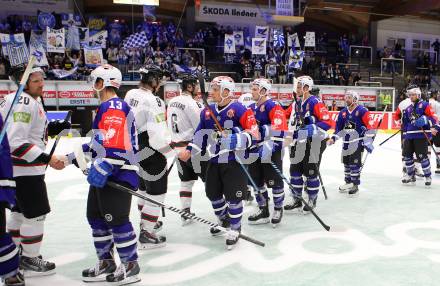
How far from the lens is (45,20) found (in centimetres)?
1692

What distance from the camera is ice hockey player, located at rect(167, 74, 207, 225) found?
4.70 meters

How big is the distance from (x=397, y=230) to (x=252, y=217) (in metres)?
1.66

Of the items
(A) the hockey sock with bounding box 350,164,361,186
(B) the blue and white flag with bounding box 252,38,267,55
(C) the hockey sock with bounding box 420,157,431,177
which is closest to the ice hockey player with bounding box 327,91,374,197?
(A) the hockey sock with bounding box 350,164,361,186

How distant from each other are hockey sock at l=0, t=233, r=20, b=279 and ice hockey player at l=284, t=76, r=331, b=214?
10.9 feet

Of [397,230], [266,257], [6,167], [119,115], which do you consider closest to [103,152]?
[119,115]

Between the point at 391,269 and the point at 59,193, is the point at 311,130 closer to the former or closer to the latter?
the point at 391,269

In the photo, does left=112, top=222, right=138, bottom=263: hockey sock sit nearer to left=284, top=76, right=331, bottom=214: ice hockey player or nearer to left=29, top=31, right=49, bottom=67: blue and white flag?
left=284, top=76, right=331, bottom=214: ice hockey player

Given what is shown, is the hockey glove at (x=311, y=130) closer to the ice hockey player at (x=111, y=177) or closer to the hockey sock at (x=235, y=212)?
the hockey sock at (x=235, y=212)

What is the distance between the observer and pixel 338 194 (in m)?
6.51

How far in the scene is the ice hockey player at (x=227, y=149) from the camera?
13.3 ft

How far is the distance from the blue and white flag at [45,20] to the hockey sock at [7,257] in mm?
16011

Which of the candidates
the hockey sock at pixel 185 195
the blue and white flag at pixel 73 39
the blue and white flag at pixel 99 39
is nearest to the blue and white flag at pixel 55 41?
the blue and white flag at pixel 73 39

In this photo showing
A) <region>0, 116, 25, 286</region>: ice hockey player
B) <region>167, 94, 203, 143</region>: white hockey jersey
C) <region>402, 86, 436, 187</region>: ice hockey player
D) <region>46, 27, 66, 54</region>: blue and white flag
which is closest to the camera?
<region>0, 116, 25, 286</region>: ice hockey player

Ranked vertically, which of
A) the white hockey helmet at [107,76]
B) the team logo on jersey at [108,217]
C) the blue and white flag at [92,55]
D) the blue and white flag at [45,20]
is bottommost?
the team logo on jersey at [108,217]
